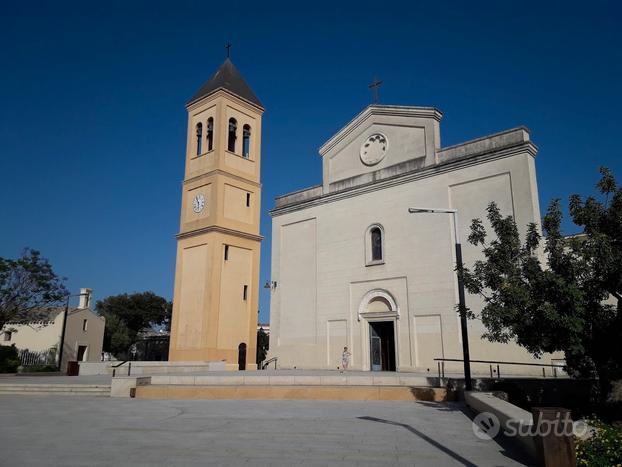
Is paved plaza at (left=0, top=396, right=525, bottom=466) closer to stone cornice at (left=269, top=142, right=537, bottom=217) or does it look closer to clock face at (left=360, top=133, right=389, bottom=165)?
stone cornice at (left=269, top=142, right=537, bottom=217)

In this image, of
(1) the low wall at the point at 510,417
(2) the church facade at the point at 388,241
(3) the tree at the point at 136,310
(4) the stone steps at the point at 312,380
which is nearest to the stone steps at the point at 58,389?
(4) the stone steps at the point at 312,380

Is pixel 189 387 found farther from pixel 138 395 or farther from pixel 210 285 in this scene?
pixel 210 285

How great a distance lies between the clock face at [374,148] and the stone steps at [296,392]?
509 inches

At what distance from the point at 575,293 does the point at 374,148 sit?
15.8 metres

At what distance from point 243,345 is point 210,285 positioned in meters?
4.15

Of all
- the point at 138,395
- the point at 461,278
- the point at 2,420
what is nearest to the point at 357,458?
the point at 461,278

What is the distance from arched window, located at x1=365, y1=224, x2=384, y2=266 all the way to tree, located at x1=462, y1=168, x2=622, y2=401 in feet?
37.6

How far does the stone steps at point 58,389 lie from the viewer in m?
16.3

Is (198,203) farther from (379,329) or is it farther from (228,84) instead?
(379,329)

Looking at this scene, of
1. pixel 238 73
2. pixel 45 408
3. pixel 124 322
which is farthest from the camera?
pixel 124 322

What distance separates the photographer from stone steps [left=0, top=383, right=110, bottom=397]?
16.3m

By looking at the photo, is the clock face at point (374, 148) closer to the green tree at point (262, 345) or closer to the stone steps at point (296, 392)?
the stone steps at point (296, 392)

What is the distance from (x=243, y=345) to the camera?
28.9 m

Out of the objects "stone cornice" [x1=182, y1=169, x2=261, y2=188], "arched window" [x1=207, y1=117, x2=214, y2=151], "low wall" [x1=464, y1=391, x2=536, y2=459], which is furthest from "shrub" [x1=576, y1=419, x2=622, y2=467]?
"arched window" [x1=207, y1=117, x2=214, y2=151]
